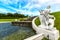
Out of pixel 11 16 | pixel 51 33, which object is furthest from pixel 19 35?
pixel 51 33

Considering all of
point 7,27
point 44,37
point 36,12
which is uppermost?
point 36,12

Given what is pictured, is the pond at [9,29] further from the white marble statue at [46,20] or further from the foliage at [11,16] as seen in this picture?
the white marble statue at [46,20]

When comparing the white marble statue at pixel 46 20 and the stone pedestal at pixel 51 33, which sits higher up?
the white marble statue at pixel 46 20

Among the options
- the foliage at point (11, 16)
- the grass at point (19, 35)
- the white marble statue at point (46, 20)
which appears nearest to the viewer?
the grass at point (19, 35)

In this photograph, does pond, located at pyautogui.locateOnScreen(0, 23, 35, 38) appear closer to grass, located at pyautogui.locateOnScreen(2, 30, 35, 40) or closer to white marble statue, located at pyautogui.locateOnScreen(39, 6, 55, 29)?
grass, located at pyautogui.locateOnScreen(2, 30, 35, 40)

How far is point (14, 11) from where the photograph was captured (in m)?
4.51

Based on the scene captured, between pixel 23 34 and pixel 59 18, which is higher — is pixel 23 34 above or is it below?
below

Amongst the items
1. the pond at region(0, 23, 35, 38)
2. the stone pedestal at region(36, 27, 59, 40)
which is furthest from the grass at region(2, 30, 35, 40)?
the stone pedestal at region(36, 27, 59, 40)

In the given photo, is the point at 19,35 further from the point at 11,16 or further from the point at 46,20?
the point at 46,20

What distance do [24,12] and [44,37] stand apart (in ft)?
2.76

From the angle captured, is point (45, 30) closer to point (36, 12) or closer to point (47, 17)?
point (47, 17)

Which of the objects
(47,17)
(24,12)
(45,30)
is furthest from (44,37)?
(24,12)

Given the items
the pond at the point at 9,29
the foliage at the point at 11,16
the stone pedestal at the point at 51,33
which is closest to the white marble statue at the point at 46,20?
the stone pedestal at the point at 51,33

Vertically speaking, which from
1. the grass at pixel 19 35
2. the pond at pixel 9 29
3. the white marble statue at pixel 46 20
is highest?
the white marble statue at pixel 46 20
